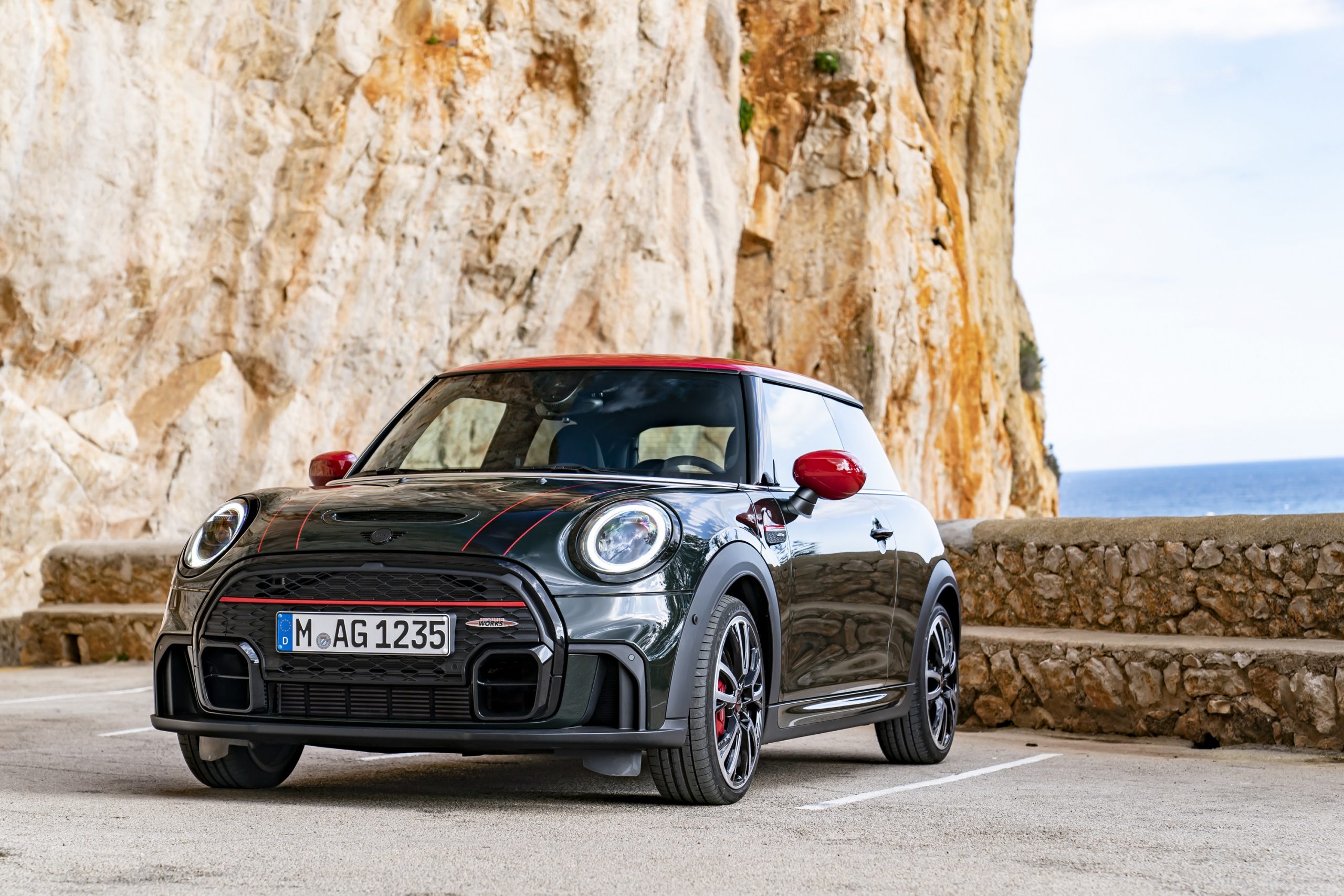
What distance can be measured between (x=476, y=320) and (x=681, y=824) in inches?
692

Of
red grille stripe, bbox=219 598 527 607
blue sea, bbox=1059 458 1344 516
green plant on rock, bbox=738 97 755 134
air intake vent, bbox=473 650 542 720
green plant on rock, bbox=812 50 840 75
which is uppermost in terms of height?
green plant on rock, bbox=812 50 840 75

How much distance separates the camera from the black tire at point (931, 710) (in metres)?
7.46

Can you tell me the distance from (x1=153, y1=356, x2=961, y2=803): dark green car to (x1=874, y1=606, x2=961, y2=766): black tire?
1.02 m

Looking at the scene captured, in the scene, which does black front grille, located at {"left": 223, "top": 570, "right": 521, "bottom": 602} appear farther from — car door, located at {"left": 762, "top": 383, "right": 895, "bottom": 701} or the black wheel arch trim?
the black wheel arch trim

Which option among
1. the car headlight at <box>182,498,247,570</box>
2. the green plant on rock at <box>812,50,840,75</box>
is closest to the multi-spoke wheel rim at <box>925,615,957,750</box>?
the car headlight at <box>182,498,247,570</box>

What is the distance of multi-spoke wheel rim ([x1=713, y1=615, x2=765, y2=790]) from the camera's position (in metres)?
5.48

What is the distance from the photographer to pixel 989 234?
141ft

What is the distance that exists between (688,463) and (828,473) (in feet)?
1.74

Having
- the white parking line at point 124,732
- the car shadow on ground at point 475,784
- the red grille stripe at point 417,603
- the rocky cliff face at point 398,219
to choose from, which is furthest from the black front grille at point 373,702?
the rocky cliff face at point 398,219

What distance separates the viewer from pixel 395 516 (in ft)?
17.4

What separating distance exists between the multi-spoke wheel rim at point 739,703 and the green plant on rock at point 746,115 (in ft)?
82.9

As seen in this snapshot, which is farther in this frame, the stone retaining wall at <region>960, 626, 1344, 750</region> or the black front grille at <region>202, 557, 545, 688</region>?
the stone retaining wall at <region>960, 626, 1344, 750</region>

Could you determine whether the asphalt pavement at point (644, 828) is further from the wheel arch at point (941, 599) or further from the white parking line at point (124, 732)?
the wheel arch at point (941, 599)

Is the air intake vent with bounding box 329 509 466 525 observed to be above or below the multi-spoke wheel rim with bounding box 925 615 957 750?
above
